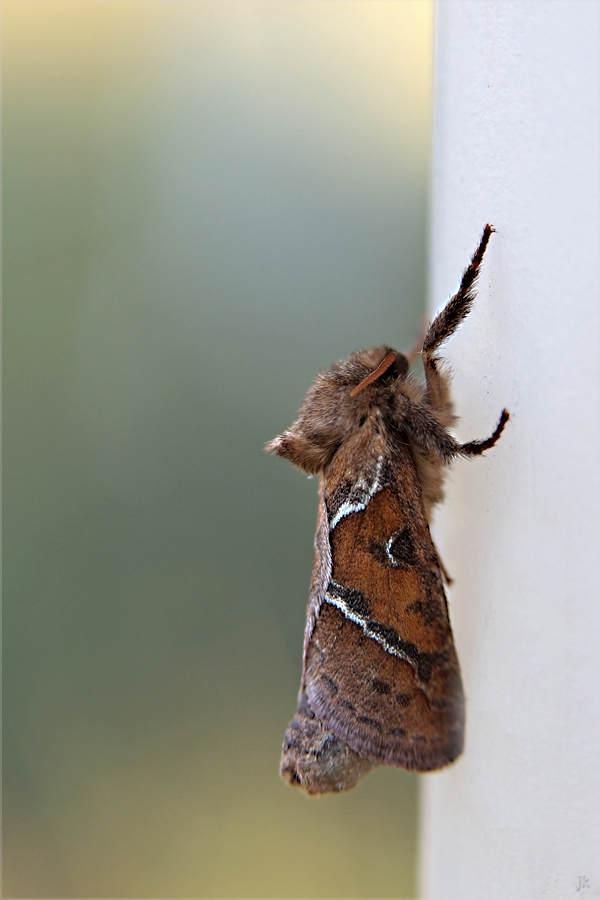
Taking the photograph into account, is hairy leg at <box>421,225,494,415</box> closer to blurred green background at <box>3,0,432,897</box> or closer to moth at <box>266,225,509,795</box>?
moth at <box>266,225,509,795</box>

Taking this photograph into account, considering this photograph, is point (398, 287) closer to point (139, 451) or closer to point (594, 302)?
point (139, 451)

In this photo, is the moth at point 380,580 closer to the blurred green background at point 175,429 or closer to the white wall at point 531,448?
the white wall at point 531,448

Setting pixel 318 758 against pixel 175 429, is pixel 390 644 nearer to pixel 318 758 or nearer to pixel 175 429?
pixel 318 758

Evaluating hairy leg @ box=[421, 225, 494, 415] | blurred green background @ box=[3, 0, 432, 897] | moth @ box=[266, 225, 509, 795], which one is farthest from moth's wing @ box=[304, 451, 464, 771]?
blurred green background @ box=[3, 0, 432, 897]

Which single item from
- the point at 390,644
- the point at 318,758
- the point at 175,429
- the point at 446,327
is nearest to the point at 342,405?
the point at 446,327

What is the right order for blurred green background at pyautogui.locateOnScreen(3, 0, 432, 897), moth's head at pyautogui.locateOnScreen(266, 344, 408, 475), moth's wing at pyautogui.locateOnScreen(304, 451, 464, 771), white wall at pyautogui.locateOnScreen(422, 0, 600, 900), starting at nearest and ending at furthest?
white wall at pyautogui.locateOnScreen(422, 0, 600, 900), moth's wing at pyautogui.locateOnScreen(304, 451, 464, 771), moth's head at pyautogui.locateOnScreen(266, 344, 408, 475), blurred green background at pyautogui.locateOnScreen(3, 0, 432, 897)

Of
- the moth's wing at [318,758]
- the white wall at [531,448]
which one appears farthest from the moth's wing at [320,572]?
the white wall at [531,448]
